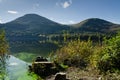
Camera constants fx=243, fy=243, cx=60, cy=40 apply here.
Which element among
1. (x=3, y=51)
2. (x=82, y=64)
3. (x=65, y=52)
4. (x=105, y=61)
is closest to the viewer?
(x=3, y=51)

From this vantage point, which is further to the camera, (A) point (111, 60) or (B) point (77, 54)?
(B) point (77, 54)

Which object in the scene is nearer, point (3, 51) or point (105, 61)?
point (3, 51)

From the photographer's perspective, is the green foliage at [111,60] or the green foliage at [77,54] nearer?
the green foliage at [111,60]

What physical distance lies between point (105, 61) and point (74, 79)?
3362 millimetres

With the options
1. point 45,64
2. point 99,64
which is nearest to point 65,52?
point 45,64

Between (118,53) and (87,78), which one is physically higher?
(118,53)

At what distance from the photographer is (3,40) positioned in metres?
17.0

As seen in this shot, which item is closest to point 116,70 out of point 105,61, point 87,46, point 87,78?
point 105,61

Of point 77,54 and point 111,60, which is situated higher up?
point 111,60

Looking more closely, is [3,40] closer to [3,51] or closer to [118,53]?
[3,51]

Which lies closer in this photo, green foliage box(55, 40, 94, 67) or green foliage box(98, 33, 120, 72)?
green foliage box(98, 33, 120, 72)

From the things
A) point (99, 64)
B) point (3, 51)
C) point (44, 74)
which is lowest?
point (44, 74)

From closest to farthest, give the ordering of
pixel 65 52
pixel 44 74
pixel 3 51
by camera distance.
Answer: pixel 3 51 → pixel 44 74 → pixel 65 52

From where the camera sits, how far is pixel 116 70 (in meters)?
20.4
